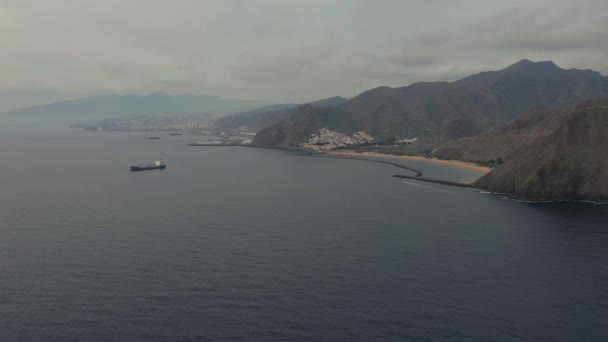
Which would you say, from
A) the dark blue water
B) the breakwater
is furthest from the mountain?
the dark blue water

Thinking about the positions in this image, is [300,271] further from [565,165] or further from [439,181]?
[439,181]

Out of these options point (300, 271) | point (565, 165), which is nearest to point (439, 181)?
point (565, 165)

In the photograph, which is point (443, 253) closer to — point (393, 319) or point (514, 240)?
point (514, 240)

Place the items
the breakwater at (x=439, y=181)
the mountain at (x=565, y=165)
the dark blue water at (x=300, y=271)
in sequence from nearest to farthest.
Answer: the dark blue water at (x=300, y=271) < the mountain at (x=565, y=165) < the breakwater at (x=439, y=181)

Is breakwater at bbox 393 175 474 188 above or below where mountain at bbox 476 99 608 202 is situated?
below

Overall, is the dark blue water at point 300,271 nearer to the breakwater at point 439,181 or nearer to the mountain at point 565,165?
the mountain at point 565,165

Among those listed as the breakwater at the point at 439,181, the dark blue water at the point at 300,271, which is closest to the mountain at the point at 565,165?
the breakwater at the point at 439,181

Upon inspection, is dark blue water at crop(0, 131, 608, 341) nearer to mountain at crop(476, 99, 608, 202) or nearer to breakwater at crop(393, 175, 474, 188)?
mountain at crop(476, 99, 608, 202)
